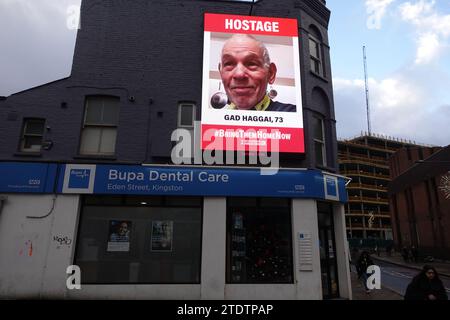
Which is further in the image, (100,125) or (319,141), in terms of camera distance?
(319,141)

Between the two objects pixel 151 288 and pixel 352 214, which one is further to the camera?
pixel 352 214

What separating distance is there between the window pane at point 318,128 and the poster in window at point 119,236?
801 cm

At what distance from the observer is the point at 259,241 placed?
41.0ft

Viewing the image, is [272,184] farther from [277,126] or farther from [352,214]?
[352,214]

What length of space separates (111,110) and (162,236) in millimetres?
5134

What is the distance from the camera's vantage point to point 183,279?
38.9 ft

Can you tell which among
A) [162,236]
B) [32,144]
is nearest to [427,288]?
[162,236]

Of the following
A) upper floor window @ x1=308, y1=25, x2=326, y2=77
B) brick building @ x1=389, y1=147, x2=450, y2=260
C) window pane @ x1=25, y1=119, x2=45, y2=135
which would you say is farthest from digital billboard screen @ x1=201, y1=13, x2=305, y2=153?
brick building @ x1=389, y1=147, x2=450, y2=260

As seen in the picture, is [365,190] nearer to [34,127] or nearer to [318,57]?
[318,57]

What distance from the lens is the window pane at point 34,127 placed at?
12.9 m

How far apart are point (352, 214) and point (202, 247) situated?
7287 cm

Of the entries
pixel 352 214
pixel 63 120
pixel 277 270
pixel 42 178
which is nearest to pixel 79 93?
pixel 63 120
